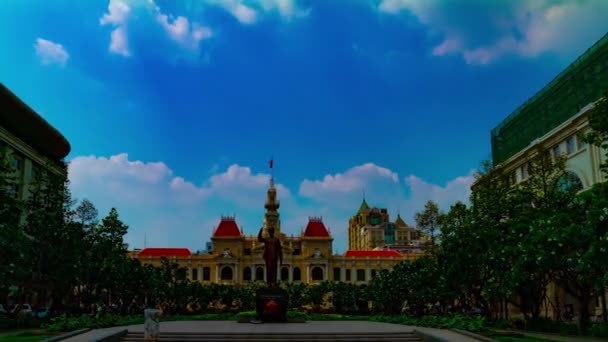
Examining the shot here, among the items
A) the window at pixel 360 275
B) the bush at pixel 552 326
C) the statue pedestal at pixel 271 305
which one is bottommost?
the bush at pixel 552 326

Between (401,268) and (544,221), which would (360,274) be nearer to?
(401,268)

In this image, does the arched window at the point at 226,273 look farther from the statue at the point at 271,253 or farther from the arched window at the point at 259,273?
the statue at the point at 271,253

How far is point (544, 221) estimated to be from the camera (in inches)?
1123

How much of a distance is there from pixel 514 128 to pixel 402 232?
10736 cm

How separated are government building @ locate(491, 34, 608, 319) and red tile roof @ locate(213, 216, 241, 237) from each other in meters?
56.3

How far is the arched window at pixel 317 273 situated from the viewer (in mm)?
101500

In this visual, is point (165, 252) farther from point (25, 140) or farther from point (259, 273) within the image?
point (25, 140)

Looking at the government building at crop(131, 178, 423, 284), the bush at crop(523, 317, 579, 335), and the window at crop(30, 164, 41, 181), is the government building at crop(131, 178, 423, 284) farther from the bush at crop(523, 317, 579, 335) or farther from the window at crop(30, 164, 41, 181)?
the bush at crop(523, 317, 579, 335)

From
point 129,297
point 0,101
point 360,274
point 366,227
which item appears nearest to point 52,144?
point 0,101

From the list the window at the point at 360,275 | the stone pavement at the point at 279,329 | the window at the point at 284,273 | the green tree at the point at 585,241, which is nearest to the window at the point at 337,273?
the window at the point at 360,275

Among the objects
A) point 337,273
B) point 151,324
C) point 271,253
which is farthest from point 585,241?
point 337,273

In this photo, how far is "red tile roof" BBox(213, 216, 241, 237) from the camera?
10481 cm

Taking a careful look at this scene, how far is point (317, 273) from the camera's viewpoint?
102 m

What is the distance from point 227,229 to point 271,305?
76363 mm
